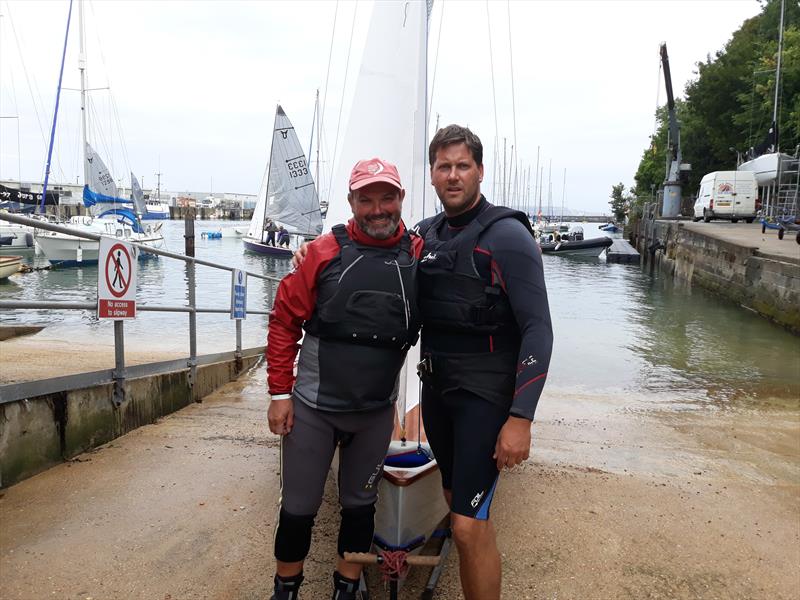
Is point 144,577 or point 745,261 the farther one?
point 745,261

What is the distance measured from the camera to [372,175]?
81.1 inches

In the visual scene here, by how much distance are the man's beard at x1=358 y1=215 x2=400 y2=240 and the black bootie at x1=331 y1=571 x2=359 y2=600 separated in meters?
1.30

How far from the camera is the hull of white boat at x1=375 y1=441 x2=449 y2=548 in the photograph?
228cm

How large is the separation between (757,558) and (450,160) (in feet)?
7.95

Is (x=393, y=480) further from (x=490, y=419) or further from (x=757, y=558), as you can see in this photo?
(x=757, y=558)

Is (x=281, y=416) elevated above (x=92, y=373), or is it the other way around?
(x=281, y=416)

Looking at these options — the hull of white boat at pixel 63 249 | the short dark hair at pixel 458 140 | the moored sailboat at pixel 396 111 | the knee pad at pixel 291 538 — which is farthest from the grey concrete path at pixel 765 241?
the hull of white boat at pixel 63 249

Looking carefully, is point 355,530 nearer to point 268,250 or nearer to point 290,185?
point 290,185

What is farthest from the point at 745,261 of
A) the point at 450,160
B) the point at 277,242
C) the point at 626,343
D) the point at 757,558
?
the point at 277,242

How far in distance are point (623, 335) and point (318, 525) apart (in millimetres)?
12673

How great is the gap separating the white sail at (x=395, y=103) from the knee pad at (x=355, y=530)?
1.51 metres

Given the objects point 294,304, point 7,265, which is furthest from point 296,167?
point 294,304

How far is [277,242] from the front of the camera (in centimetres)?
3791

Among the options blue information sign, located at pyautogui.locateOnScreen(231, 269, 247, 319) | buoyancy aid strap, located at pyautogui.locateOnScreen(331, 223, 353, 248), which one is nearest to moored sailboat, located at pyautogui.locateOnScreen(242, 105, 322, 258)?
blue information sign, located at pyautogui.locateOnScreen(231, 269, 247, 319)
